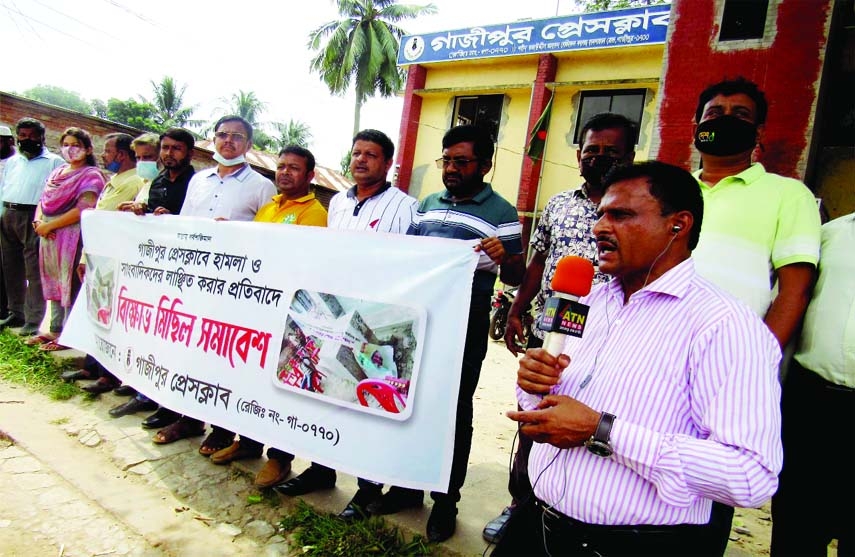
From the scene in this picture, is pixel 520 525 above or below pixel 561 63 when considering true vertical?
below

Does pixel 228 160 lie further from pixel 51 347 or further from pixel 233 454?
pixel 51 347

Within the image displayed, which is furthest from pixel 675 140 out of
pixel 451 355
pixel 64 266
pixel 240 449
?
pixel 64 266

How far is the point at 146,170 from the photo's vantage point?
444cm

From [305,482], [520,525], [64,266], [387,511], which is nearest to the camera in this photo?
[520,525]

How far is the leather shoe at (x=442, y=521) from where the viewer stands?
240 centimetres

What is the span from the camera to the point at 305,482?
9.14ft

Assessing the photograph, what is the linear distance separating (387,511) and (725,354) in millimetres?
1943

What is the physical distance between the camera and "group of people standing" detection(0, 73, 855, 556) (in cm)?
118

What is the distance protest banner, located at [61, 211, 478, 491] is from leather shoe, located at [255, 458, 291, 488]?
276 mm

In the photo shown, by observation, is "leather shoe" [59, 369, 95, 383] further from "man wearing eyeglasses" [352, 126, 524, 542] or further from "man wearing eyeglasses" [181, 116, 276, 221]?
"man wearing eyeglasses" [352, 126, 524, 542]

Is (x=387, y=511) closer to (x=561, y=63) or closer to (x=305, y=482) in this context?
(x=305, y=482)

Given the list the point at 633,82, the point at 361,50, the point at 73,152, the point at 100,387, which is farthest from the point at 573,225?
the point at 361,50

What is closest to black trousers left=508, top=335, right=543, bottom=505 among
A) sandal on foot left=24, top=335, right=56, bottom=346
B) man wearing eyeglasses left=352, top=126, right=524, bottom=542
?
man wearing eyeglasses left=352, top=126, right=524, bottom=542

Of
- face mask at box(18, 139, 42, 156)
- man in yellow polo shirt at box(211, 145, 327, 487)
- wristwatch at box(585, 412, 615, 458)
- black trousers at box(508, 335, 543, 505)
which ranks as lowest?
black trousers at box(508, 335, 543, 505)
